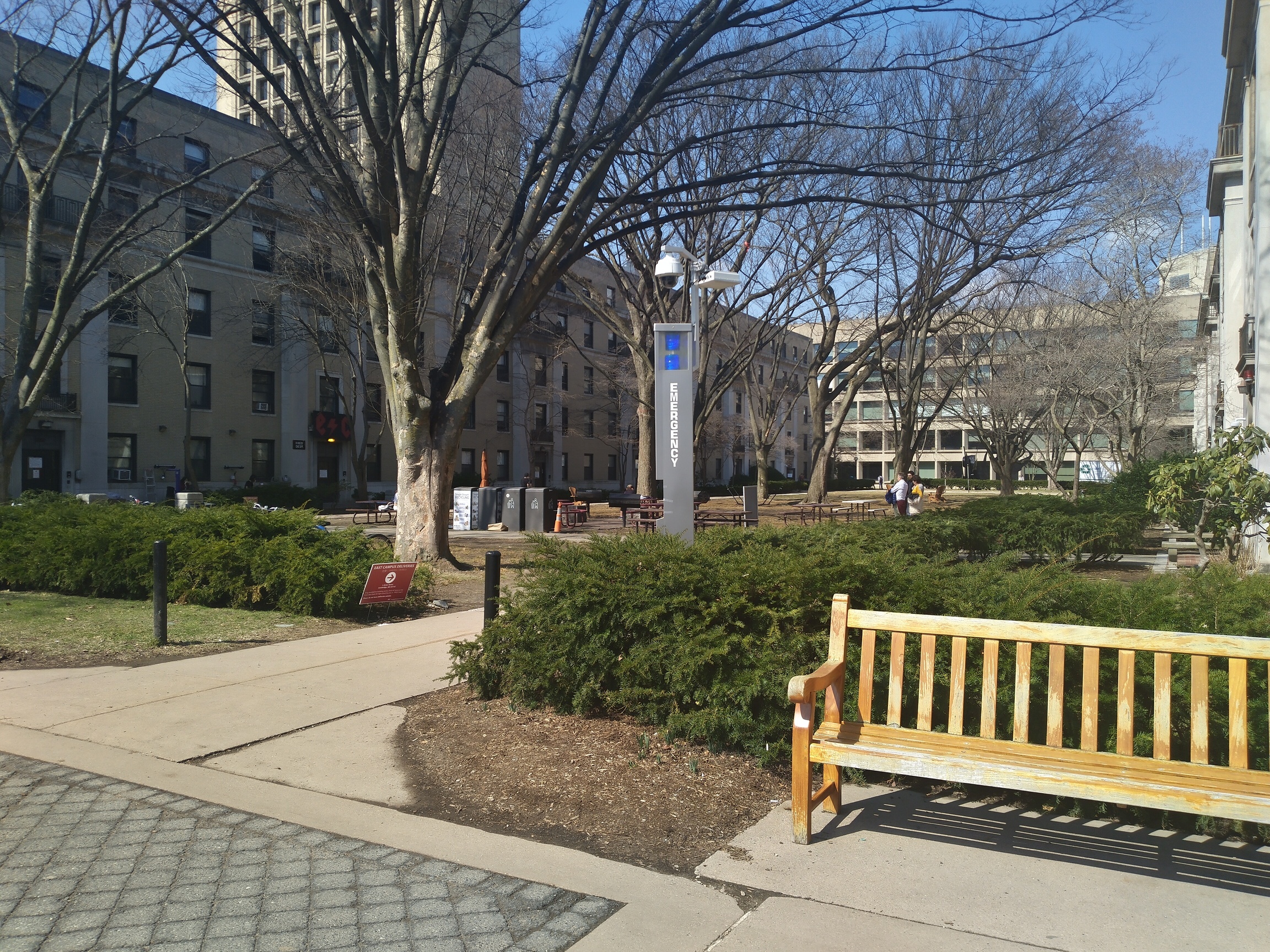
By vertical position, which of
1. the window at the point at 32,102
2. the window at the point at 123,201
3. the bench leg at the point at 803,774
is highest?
the window at the point at 32,102

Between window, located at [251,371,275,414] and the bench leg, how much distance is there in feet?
136

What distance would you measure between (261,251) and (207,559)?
3223 cm

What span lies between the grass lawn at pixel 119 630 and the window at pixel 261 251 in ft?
100

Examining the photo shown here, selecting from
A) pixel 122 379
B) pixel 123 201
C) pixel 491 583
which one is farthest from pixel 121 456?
pixel 491 583

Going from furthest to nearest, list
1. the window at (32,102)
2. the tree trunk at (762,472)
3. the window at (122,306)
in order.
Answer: the tree trunk at (762,472) → the window at (122,306) → the window at (32,102)

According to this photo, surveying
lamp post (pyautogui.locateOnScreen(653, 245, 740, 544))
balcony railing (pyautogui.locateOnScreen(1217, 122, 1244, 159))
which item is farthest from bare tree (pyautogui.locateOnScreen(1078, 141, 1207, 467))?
lamp post (pyautogui.locateOnScreen(653, 245, 740, 544))

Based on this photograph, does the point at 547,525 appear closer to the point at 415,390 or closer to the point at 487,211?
the point at 487,211

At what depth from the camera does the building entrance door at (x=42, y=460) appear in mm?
34000

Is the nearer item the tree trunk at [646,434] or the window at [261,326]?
the tree trunk at [646,434]

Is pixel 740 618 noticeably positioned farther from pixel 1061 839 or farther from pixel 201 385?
pixel 201 385

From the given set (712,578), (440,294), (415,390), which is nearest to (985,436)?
(440,294)

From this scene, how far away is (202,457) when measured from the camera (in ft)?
131

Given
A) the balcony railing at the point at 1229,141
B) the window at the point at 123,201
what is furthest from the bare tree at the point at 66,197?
the balcony railing at the point at 1229,141

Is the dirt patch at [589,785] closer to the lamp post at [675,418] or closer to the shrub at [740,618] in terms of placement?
the shrub at [740,618]
